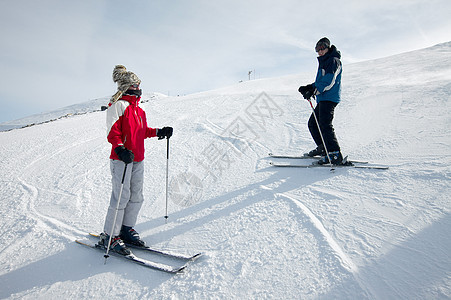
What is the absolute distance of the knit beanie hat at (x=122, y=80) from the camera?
8.82 feet

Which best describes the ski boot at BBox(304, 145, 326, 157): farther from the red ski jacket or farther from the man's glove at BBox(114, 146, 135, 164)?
the man's glove at BBox(114, 146, 135, 164)

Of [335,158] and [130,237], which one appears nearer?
[130,237]

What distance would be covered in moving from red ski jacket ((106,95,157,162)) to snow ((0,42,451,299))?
1152mm

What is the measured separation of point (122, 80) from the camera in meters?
2.70

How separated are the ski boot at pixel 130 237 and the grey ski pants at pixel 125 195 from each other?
6cm

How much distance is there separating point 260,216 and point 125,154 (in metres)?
1.72

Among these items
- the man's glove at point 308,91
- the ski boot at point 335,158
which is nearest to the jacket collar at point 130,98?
the man's glove at point 308,91

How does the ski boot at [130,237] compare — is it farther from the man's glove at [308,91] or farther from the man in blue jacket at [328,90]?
the man's glove at [308,91]

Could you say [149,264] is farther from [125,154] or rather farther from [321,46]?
[321,46]

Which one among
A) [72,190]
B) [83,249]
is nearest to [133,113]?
[83,249]

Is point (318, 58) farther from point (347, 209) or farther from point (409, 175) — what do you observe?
point (347, 209)

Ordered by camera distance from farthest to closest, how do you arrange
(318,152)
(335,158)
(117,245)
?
(318,152) < (335,158) < (117,245)

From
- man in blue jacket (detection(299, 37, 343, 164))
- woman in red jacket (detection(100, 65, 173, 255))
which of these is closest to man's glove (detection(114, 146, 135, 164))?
woman in red jacket (detection(100, 65, 173, 255))

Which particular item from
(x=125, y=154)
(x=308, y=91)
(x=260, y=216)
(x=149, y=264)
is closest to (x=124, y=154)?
(x=125, y=154)
